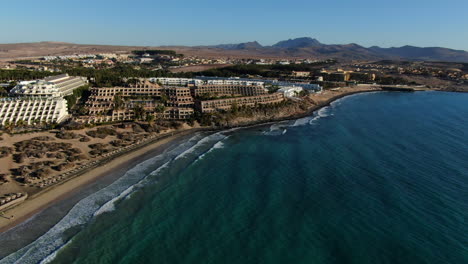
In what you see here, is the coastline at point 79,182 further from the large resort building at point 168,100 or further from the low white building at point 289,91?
the low white building at point 289,91

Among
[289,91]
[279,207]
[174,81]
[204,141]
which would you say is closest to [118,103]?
[204,141]

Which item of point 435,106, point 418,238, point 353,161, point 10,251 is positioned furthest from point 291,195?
point 435,106

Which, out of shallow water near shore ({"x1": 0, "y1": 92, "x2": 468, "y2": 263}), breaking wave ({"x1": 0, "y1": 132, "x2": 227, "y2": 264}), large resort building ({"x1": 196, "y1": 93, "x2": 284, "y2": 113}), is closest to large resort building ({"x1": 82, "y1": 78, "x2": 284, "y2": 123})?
large resort building ({"x1": 196, "y1": 93, "x2": 284, "y2": 113})

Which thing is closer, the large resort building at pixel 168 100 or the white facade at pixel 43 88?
the large resort building at pixel 168 100

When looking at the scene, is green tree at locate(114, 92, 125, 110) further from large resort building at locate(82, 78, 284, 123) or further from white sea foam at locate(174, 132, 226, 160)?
white sea foam at locate(174, 132, 226, 160)

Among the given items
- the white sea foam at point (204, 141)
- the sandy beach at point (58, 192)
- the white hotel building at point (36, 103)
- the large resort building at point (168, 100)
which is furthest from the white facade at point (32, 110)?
the white sea foam at point (204, 141)

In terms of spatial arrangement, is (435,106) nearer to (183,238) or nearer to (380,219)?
(380,219)
